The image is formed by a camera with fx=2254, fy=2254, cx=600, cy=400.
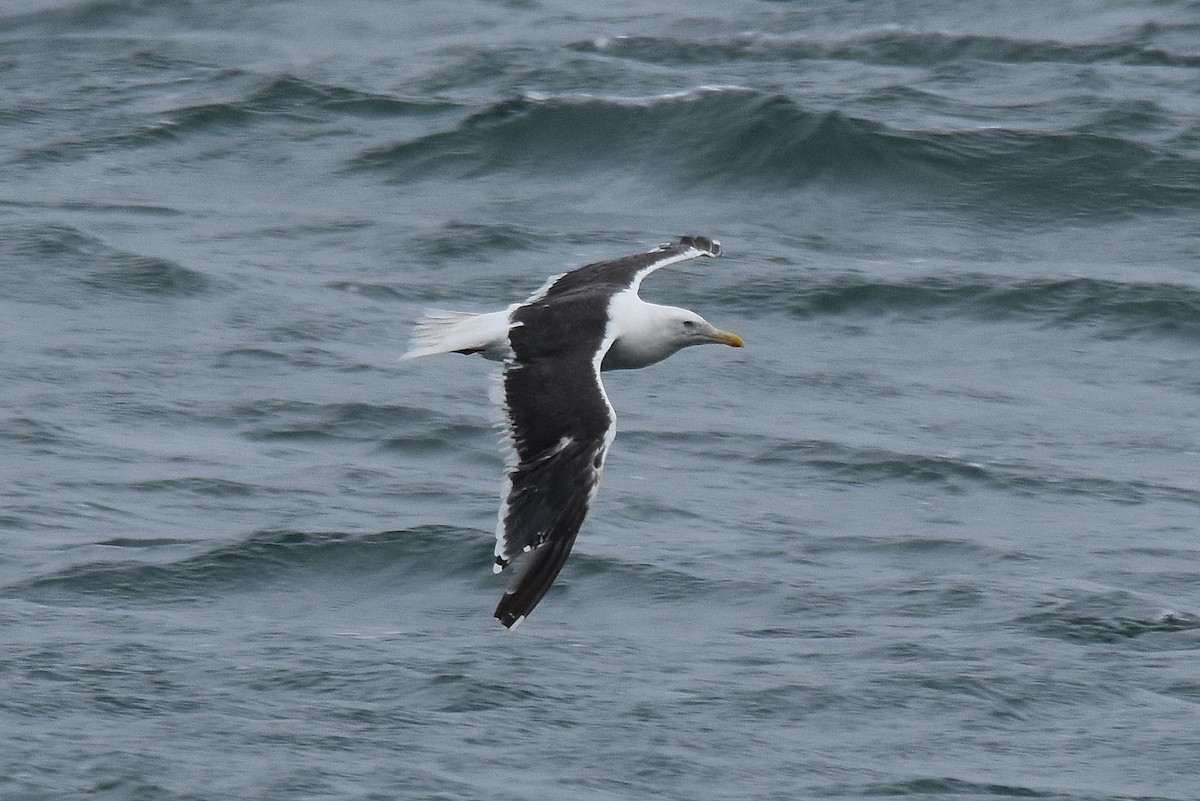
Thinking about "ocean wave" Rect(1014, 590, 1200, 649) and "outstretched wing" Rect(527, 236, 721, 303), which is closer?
"outstretched wing" Rect(527, 236, 721, 303)

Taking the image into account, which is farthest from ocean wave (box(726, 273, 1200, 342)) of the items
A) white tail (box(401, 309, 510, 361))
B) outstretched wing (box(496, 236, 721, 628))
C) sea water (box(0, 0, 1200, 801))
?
outstretched wing (box(496, 236, 721, 628))

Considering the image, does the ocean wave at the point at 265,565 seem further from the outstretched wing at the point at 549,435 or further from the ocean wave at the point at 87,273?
the ocean wave at the point at 87,273

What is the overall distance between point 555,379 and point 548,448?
42 cm

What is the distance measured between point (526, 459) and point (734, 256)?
7990 millimetres

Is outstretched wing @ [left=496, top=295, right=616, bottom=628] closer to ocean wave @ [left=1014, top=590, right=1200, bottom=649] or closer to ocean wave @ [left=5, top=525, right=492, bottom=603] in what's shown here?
ocean wave @ [left=5, top=525, right=492, bottom=603]

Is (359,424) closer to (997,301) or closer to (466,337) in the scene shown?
(466,337)

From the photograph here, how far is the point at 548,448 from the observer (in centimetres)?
850

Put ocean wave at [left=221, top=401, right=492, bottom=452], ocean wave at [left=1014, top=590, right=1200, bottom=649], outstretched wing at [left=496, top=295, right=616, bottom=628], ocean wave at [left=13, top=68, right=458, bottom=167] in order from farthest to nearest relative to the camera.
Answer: ocean wave at [left=13, top=68, right=458, bottom=167] < ocean wave at [left=221, top=401, right=492, bottom=452] < ocean wave at [left=1014, top=590, right=1200, bottom=649] < outstretched wing at [left=496, top=295, right=616, bottom=628]

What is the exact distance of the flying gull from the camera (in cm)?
820

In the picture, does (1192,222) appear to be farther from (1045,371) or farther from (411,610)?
(411,610)

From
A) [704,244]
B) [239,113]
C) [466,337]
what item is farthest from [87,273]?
[466,337]

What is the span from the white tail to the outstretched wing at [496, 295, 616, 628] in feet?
0.38

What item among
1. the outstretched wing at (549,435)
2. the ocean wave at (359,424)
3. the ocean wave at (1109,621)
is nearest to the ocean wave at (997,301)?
the ocean wave at (359,424)

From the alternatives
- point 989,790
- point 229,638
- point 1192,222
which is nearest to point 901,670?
point 989,790
